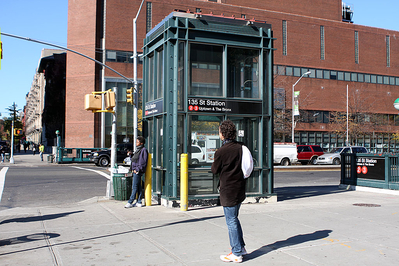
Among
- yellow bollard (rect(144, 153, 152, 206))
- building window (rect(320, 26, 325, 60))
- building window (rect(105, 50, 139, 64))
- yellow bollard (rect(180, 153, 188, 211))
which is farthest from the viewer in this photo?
building window (rect(320, 26, 325, 60))

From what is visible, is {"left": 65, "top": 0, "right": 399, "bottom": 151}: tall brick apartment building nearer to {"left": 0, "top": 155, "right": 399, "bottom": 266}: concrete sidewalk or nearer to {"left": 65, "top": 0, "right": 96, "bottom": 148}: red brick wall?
{"left": 65, "top": 0, "right": 96, "bottom": 148}: red brick wall

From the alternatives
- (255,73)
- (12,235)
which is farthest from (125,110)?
(12,235)

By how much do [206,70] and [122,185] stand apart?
4.06m

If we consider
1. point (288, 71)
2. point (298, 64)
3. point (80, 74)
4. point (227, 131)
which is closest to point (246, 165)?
point (227, 131)

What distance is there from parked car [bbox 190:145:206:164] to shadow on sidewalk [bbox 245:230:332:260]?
4.15 meters

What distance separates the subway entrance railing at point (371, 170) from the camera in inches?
526

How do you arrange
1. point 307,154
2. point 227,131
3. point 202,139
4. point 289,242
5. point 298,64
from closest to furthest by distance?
1. point 227,131
2. point 289,242
3. point 202,139
4. point 307,154
5. point 298,64

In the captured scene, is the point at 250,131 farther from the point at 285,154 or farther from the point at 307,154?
the point at 307,154

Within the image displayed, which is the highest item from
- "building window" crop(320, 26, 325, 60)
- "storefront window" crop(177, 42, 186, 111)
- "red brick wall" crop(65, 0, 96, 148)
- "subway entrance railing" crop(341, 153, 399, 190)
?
"building window" crop(320, 26, 325, 60)

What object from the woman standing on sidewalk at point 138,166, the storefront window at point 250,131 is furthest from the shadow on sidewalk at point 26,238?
the storefront window at point 250,131

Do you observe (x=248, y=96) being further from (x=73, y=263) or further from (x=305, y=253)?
(x=73, y=263)

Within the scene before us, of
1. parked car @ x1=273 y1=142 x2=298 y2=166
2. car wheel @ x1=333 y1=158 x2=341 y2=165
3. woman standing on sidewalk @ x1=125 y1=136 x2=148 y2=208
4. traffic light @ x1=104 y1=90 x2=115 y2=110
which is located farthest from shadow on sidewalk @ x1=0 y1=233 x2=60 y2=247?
car wheel @ x1=333 y1=158 x2=341 y2=165

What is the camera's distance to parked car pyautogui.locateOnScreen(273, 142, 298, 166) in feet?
108

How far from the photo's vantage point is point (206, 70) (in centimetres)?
1068
